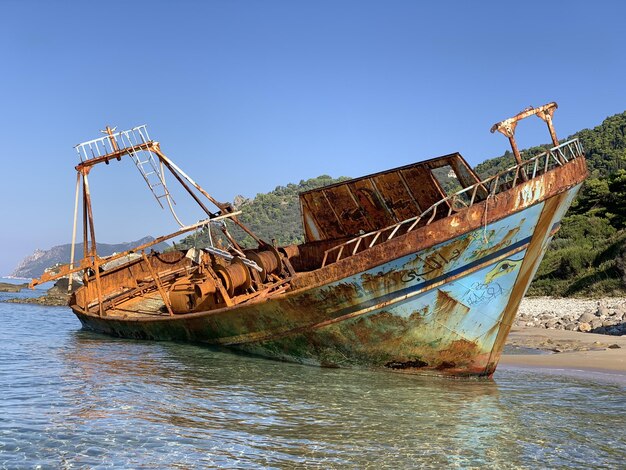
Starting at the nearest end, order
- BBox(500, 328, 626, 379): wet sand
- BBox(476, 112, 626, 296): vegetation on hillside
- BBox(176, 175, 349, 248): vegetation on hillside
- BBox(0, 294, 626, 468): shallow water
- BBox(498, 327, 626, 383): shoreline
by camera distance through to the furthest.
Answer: BBox(0, 294, 626, 468): shallow water
BBox(498, 327, 626, 383): shoreline
BBox(500, 328, 626, 379): wet sand
BBox(476, 112, 626, 296): vegetation on hillside
BBox(176, 175, 349, 248): vegetation on hillside

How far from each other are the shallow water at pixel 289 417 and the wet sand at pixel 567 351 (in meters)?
1.18

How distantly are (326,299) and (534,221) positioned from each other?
11.1 ft

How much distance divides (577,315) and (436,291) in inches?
426

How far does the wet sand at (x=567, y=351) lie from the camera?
1138cm

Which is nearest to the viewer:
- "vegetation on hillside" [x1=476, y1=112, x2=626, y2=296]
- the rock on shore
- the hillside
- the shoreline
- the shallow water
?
the shallow water

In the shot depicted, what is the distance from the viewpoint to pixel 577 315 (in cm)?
1831

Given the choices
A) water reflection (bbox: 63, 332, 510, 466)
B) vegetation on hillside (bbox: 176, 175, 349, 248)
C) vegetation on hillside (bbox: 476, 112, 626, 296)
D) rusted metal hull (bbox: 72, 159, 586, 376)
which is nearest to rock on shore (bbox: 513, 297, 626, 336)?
vegetation on hillside (bbox: 476, 112, 626, 296)

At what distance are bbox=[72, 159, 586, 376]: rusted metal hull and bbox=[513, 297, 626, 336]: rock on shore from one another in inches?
264

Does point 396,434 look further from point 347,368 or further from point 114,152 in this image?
point 114,152

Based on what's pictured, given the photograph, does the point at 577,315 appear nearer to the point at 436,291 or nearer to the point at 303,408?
the point at 436,291

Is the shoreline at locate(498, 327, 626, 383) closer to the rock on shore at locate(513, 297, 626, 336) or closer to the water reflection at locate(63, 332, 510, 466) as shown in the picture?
the rock on shore at locate(513, 297, 626, 336)

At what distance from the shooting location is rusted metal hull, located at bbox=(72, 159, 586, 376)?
916cm

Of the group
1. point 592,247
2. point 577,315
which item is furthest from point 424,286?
point 592,247

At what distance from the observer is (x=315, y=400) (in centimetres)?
802
